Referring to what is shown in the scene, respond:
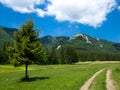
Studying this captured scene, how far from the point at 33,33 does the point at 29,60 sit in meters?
5.68

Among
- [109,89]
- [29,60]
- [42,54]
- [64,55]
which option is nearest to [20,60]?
[29,60]

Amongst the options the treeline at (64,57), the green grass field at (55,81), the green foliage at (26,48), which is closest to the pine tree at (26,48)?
the green foliage at (26,48)

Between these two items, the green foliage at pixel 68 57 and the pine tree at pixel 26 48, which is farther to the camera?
the green foliage at pixel 68 57

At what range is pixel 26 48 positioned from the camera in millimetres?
43969

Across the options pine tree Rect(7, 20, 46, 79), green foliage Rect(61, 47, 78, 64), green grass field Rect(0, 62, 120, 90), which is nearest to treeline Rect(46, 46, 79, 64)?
green foliage Rect(61, 47, 78, 64)

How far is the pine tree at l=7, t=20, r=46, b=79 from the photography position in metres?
43.9

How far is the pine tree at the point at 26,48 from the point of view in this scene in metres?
43.9

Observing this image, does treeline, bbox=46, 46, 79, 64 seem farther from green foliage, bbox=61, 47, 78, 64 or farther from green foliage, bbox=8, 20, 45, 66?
green foliage, bbox=8, 20, 45, 66

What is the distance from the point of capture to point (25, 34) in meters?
46.7

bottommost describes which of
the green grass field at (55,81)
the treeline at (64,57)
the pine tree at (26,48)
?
the green grass field at (55,81)

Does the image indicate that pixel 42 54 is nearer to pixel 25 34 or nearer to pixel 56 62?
pixel 25 34

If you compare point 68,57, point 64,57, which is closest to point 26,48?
point 68,57

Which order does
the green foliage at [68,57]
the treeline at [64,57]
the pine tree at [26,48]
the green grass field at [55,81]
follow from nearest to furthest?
the green grass field at [55,81] < the pine tree at [26,48] < the treeline at [64,57] < the green foliage at [68,57]

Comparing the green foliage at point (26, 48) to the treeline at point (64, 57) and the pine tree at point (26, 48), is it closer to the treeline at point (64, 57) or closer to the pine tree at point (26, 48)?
the pine tree at point (26, 48)
